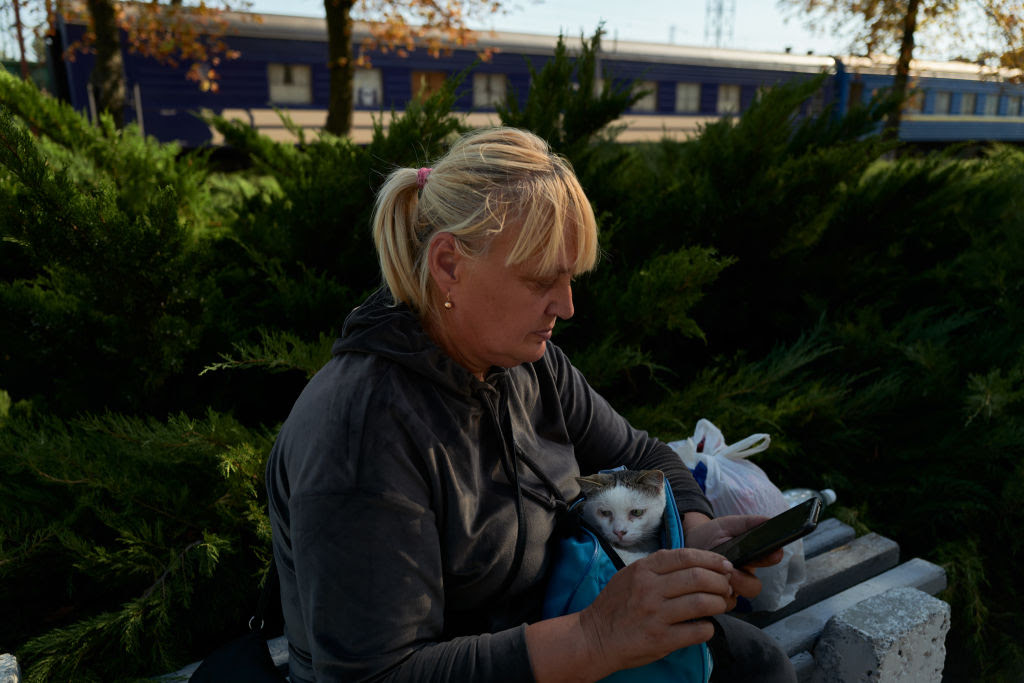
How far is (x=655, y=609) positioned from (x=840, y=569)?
144 centimetres

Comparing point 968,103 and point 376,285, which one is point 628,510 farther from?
point 968,103

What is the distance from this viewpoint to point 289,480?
1.26 metres

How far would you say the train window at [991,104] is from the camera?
23888mm

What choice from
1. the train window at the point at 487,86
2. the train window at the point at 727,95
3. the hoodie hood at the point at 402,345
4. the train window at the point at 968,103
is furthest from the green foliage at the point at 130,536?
the train window at the point at 968,103

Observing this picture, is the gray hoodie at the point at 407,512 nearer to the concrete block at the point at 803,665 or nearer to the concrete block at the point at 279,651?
the concrete block at the point at 279,651

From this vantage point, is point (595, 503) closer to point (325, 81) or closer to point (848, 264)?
point (848, 264)

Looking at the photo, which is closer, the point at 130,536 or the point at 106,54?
the point at 130,536

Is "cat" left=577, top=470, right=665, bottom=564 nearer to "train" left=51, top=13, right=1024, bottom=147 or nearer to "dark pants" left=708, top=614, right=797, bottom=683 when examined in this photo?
"dark pants" left=708, top=614, right=797, bottom=683

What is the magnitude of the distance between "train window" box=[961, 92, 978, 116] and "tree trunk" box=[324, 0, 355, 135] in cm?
2093

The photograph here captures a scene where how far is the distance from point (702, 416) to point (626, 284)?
0.70 meters

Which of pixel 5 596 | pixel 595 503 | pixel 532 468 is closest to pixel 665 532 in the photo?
pixel 595 503

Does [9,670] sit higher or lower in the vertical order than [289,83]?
lower

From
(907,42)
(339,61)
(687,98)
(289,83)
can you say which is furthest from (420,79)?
(687,98)

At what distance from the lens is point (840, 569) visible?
7.68 ft
